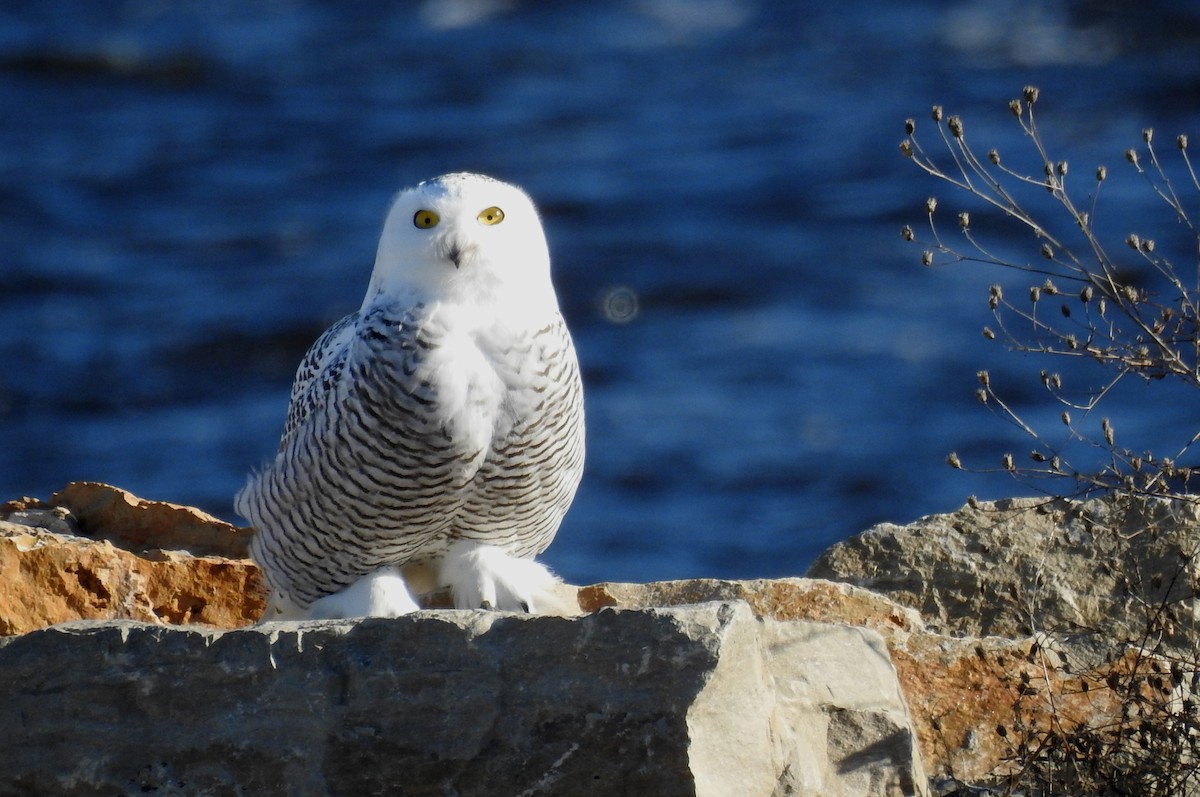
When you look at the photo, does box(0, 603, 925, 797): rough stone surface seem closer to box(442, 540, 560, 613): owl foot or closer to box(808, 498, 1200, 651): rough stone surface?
box(442, 540, 560, 613): owl foot

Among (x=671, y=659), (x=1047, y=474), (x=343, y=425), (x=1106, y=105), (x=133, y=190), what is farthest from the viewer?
(x=133, y=190)

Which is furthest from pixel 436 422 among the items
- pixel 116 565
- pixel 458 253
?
pixel 116 565

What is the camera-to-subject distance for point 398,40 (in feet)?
65.7

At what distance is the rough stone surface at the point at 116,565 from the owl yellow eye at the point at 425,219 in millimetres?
1319

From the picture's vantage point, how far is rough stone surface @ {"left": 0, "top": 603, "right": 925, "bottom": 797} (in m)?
4.21

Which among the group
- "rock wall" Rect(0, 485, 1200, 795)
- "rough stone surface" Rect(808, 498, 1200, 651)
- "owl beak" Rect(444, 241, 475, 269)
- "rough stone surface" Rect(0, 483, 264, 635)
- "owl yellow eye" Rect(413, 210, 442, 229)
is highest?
"owl yellow eye" Rect(413, 210, 442, 229)

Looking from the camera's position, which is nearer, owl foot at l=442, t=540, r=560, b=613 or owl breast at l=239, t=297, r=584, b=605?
owl breast at l=239, t=297, r=584, b=605

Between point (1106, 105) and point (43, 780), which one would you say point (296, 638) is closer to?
point (43, 780)

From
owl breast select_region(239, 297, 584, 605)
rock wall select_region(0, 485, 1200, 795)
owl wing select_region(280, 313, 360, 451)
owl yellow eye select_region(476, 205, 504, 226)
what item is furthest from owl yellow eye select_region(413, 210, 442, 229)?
rock wall select_region(0, 485, 1200, 795)

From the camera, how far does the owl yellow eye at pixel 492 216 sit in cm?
548

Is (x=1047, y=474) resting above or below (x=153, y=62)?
below

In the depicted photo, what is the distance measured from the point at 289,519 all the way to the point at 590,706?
172 cm

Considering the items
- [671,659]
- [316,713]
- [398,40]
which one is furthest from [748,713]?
[398,40]

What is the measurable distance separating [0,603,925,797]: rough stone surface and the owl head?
1.36 m
